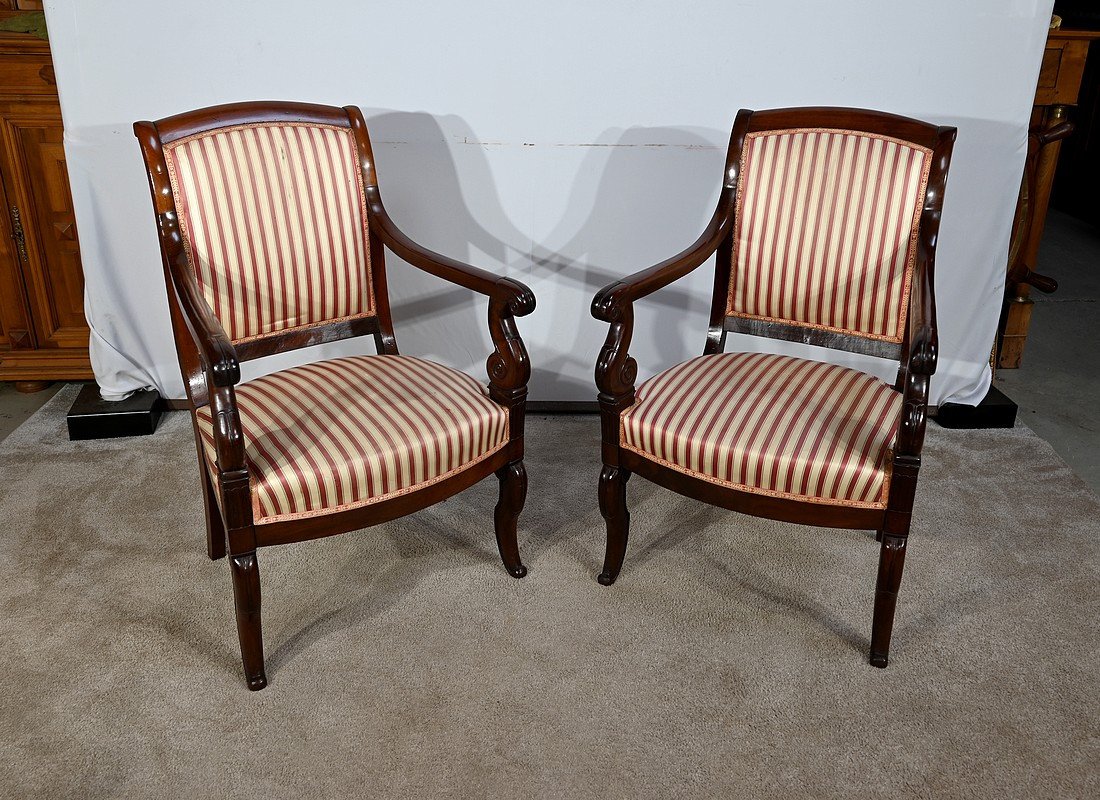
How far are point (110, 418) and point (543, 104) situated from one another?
4.64 ft

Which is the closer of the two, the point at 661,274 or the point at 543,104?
the point at 661,274

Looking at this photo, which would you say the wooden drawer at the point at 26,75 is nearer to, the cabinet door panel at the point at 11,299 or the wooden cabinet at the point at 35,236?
the wooden cabinet at the point at 35,236

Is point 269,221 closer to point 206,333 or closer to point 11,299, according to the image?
point 206,333

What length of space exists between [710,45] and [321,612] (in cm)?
161

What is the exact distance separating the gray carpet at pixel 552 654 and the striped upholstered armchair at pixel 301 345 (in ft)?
0.51

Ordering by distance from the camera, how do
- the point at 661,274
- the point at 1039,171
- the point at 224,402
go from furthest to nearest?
the point at 1039,171, the point at 661,274, the point at 224,402

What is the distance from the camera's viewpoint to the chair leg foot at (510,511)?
1.92 metres

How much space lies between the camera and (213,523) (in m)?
2.00

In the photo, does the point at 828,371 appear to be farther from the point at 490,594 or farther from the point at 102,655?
the point at 102,655

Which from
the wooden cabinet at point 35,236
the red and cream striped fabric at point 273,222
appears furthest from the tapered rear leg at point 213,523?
the wooden cabinet at point 35,236

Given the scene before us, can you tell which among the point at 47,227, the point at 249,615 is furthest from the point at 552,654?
the point at 47,227

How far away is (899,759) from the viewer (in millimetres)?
1591

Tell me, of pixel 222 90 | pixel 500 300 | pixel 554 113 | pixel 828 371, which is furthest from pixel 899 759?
pixel 222 90

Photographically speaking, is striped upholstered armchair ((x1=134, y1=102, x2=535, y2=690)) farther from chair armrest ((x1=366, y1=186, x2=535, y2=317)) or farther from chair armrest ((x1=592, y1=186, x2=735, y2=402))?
chair armrest ((x1=592, y1=186, x2=735, y2=402))
